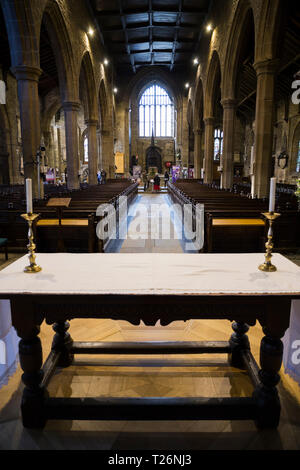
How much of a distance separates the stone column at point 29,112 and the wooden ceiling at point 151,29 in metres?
9.12

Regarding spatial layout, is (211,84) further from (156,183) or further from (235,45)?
(156,183)

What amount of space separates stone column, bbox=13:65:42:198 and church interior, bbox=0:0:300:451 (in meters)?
0.04

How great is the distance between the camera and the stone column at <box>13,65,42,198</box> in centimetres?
852

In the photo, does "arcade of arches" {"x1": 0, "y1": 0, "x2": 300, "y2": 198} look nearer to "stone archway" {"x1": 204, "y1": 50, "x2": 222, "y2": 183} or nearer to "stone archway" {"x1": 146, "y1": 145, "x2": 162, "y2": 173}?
→ "stone archway" {"x1": 204, "y1": 50, "x2": 222, "y2": 183}

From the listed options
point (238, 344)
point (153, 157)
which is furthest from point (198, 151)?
point (238, 344)

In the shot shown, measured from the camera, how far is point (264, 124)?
8992 mm

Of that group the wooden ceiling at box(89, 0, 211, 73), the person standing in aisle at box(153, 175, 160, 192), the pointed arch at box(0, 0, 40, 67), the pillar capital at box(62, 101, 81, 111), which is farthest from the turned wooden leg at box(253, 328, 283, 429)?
the person standing in aisle at box(153, 175, 160, 192)

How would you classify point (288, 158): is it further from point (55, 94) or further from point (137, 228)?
point (55, 94)

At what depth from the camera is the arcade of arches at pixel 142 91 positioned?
8641 mm

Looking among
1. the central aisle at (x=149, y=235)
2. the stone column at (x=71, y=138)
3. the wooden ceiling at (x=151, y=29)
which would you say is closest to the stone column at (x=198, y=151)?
the wooden ceiling at (x=151, y=29)

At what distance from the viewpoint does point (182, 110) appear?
26672 millimetres

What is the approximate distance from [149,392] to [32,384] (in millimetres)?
801

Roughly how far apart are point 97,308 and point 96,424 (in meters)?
0.82

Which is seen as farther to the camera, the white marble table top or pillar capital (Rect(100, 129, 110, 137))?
pillar capital (Rect(100, 129, 110, 137))
